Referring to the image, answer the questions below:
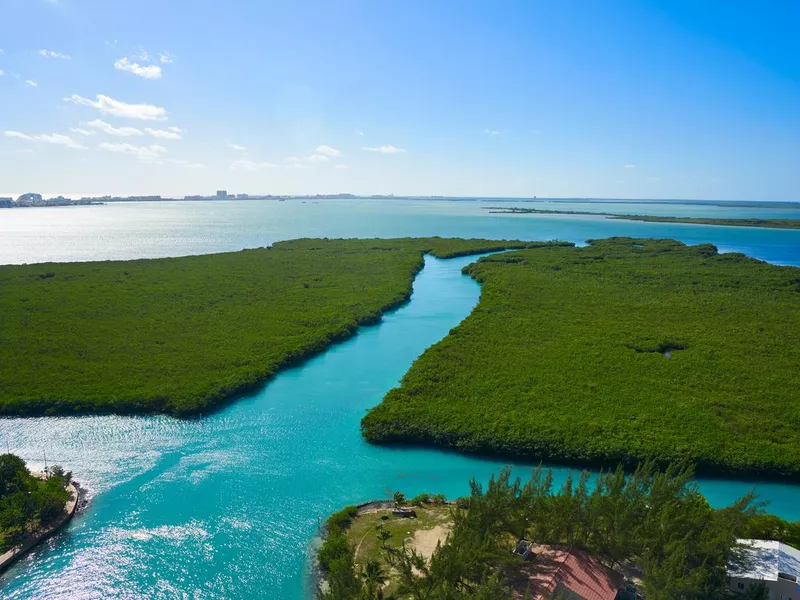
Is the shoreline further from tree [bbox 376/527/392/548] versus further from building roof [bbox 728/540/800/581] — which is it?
building roof [bbox 728/540/800/581]

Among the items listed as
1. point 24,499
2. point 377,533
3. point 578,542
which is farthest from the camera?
point 377,533

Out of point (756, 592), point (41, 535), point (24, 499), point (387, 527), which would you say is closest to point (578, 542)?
point (756, 592)

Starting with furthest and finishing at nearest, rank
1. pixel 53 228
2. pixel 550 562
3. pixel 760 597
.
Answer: pixel 53 228 < pixel 550 562 < pixel 760 597

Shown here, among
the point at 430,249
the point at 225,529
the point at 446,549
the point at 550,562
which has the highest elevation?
the point at 430,249

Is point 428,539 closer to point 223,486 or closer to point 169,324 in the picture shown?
point 223,486

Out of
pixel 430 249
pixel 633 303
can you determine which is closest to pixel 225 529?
pixel 633 303

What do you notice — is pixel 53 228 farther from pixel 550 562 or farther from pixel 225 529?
pixel 550 562
